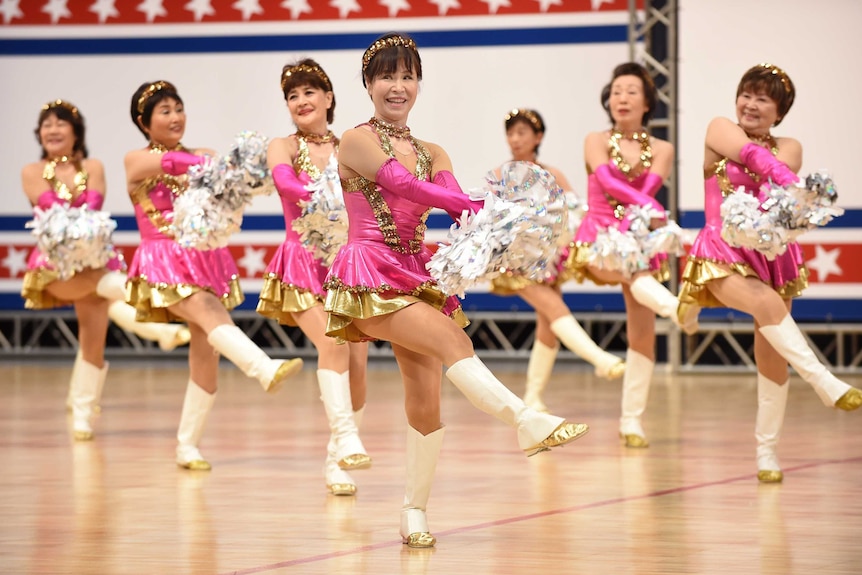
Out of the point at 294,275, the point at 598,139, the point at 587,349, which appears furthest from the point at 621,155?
the point at 294,275

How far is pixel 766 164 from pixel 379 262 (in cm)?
184

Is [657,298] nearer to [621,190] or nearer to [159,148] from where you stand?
[621,190]

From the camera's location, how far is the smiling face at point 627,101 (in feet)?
22.2

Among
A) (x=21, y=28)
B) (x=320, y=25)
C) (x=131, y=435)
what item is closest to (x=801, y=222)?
(x=131, y=435)

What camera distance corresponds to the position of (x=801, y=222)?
510 centimetres

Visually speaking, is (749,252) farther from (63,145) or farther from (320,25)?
(320,25)

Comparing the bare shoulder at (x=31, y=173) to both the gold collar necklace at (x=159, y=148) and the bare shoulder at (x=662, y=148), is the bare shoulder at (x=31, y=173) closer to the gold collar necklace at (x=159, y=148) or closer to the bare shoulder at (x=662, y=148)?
the gold collar necklace at (x=159, y=148)

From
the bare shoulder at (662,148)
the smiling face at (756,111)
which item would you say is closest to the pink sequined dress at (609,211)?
the bare shoulder at (662,148)

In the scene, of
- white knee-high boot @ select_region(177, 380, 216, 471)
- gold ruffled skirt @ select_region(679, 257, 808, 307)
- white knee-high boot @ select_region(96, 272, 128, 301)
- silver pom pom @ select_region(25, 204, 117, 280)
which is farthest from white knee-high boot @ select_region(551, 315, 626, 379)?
silver pom pom @ select_region(25, 204, 117, 280)

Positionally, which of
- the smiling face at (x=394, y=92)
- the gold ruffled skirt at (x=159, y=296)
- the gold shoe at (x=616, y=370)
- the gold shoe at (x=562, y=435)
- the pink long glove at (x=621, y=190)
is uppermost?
the smiling face at (x=394, y=92)

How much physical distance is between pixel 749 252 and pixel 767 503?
976mm

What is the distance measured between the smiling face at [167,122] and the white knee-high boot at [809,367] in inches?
105

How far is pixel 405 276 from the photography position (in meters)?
4.00

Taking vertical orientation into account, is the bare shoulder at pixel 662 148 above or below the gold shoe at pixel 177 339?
above
